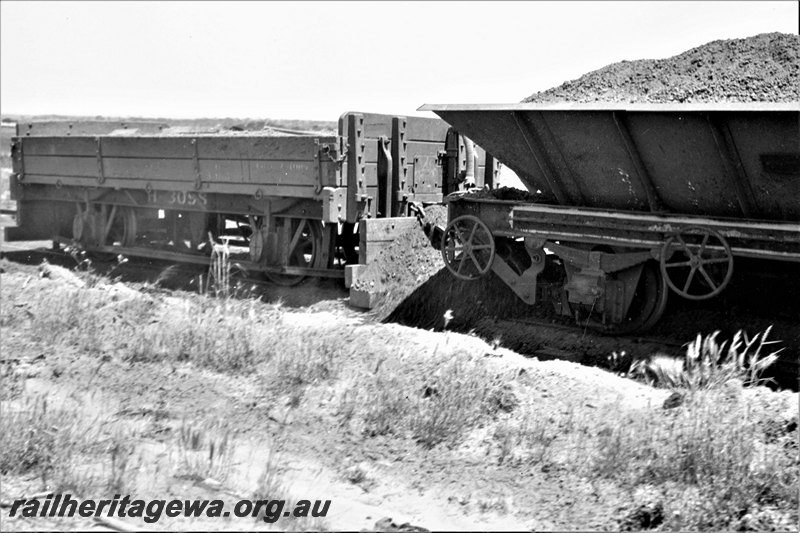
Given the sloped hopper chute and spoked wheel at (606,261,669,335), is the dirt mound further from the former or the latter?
spoked wheel at (606,261,669,335)

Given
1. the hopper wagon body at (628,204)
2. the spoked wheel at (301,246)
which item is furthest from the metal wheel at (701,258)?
the spoked wheel at (301,246)

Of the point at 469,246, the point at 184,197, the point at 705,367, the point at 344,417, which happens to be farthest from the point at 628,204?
the point at 184,197

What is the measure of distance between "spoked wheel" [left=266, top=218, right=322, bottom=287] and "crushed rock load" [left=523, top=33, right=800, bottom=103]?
3.81m

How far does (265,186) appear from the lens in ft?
41.9

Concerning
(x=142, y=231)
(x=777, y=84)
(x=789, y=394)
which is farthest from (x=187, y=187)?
(x=789, y=394)

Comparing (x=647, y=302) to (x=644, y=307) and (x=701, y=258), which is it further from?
(x=701, y=258)

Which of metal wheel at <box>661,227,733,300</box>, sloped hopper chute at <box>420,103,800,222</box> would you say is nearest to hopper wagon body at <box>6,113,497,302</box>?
sloped hopper chute at <box>420,103,800,222</box>

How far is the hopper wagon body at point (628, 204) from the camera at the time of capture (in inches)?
322

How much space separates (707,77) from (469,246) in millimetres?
2911

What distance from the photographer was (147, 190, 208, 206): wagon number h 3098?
46.0ft

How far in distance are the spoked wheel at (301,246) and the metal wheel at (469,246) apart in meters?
2.45

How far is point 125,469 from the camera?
5582mm

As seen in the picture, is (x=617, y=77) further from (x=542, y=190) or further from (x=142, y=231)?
(x=142, y=231)

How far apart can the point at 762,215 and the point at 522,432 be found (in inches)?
133
